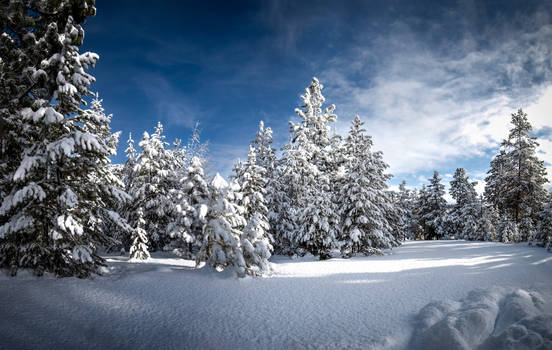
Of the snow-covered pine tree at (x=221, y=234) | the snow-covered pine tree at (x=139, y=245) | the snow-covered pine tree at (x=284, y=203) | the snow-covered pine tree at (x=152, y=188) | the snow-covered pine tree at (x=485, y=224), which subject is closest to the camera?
the snow-covered pine tree at (x=221, y=234)

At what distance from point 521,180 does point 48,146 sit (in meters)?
38.8

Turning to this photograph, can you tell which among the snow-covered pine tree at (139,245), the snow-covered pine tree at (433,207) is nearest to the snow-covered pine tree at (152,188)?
the snow-covered pine tree at (139,245)

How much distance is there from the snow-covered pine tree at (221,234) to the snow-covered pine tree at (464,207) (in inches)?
1421

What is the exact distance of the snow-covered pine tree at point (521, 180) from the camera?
26.1 m

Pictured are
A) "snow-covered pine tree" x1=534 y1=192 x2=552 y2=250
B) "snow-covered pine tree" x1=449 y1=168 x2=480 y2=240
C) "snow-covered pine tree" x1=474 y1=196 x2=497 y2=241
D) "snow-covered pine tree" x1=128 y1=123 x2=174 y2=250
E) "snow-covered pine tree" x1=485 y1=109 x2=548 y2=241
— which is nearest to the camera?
"snow-covered pine tree" x1=534 y1=192 x2=552 y2=250

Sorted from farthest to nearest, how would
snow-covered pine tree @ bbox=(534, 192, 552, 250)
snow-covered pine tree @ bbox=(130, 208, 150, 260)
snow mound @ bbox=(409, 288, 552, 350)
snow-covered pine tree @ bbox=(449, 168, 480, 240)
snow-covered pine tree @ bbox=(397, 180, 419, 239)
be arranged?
snow-covered pine tree @ bbox=(397, 180, 419, 239)
snow-covered pine tree @ bbox=(449, 168, 480, 240)
snow-covered pine tree @ bbox=(130, 208, 150, 260)
snow-covered pine tree @ bbox=(534, 192, 552, 250)
snow mound @ bbox=(409, 288, 552, 350)

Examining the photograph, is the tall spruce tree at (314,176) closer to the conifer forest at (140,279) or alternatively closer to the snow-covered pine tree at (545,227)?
the conifer forest at (140,279)

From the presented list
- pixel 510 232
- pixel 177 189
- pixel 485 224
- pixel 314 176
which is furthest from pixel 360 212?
pixel 485 224

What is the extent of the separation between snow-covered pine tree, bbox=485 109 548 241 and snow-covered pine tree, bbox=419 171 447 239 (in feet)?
30.5

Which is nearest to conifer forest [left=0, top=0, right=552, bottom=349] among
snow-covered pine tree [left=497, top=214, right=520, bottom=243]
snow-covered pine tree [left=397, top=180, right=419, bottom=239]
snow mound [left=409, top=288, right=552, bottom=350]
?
snow mound [left=409, top=288, right=552, bottom=350]

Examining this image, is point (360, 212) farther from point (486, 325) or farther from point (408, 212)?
point (408, 212)

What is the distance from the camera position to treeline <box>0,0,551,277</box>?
26.7ft

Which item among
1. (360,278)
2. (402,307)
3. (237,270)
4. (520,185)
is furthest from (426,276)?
(520,185)

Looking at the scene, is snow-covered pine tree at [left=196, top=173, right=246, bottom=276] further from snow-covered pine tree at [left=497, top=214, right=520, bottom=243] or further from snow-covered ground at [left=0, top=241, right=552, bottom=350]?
snow-covered pine tree at [left=497, top=214, right=520, bottom=243]
